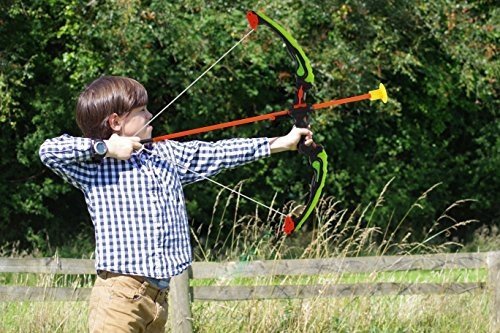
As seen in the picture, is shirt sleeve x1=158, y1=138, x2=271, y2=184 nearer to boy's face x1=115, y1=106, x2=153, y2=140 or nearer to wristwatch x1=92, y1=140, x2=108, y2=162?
boy's face x1=115, y1=106, x2=153, y2=140

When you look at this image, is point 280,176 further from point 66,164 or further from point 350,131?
point 66,164

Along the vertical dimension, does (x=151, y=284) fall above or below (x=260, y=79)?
above

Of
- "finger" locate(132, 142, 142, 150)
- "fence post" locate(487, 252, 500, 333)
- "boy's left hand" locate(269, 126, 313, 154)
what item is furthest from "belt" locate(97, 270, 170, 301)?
"fence post" locate(487, 252, 500, 333)

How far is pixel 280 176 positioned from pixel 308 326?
6.24 meters

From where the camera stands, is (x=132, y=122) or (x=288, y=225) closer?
(x=132, y=122)

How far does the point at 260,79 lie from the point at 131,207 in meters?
8.05

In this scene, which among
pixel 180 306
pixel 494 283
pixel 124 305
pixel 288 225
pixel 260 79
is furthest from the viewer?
pixel 260 79

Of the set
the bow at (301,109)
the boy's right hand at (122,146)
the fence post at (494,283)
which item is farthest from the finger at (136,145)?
the fence post at (494,283)

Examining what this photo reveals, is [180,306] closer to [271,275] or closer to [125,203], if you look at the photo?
[271,275]

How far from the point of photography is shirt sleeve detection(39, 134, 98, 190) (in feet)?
12.7

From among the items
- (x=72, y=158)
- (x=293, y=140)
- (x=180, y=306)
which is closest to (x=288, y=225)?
(x=293, y=140)

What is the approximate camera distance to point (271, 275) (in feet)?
19.9

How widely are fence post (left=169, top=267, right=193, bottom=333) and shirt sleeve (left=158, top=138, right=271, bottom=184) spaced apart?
1.73 metres

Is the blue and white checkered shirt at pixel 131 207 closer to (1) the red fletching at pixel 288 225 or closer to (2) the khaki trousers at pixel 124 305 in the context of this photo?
(2) the khaki trousers at pixel 124 305
